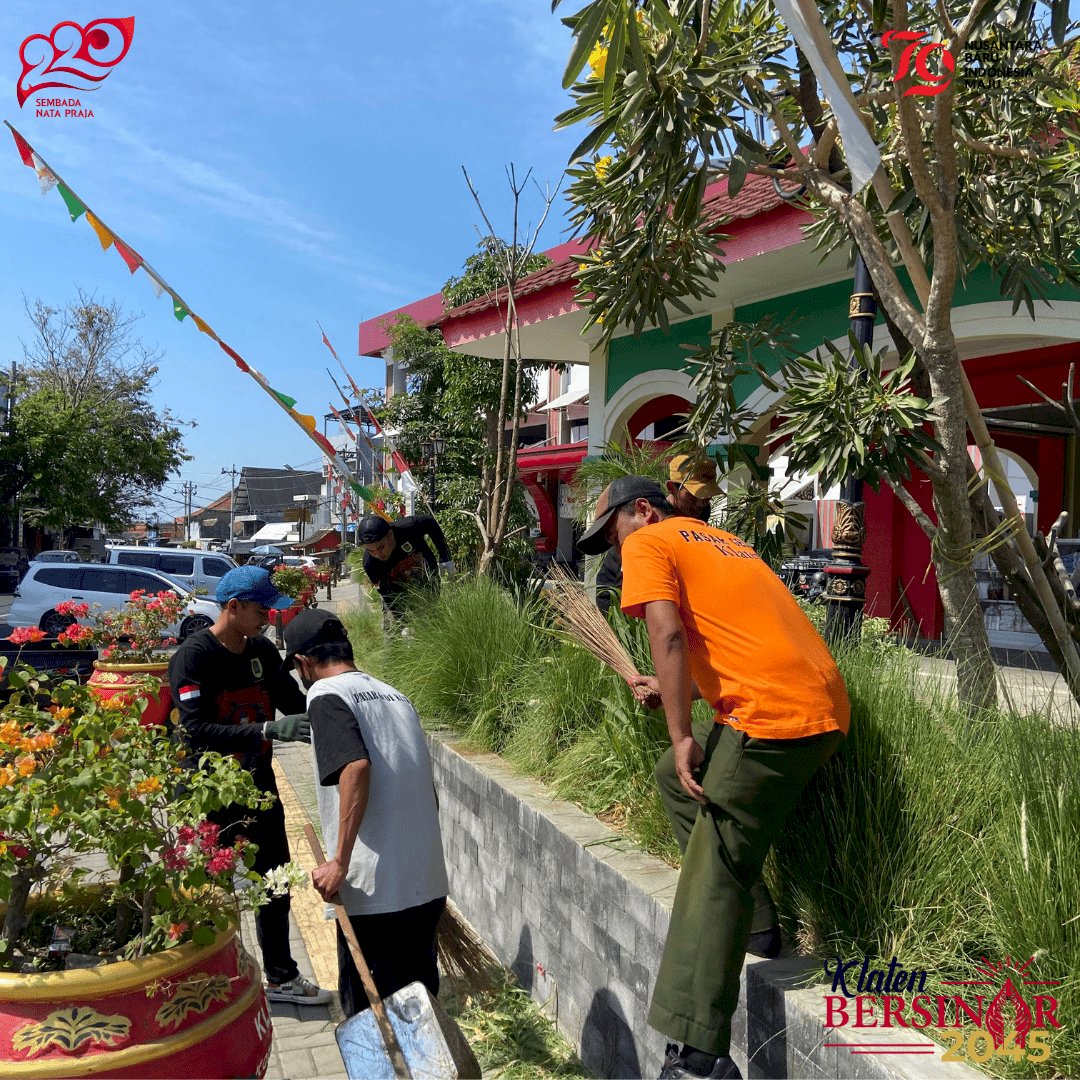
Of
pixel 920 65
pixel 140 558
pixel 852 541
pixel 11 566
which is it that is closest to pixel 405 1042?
pixel 852 541

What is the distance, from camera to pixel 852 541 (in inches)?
184

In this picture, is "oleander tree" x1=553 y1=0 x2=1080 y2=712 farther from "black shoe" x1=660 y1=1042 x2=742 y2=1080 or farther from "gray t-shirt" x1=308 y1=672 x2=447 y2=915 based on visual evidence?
"gray t-shirt" x1=308 y1=672 x2=447 y2=915

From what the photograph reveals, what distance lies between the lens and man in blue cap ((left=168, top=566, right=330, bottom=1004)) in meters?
3.68

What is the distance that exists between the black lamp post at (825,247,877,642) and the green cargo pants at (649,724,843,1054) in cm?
196

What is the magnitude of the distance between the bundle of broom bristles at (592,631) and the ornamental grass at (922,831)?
192 mm

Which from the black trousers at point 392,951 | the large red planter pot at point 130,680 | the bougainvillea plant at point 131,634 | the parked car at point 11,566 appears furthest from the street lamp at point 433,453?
the parked car at point 11,566

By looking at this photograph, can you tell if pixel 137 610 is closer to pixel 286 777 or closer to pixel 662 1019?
pixel 286 777

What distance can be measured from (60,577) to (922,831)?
1879 cm

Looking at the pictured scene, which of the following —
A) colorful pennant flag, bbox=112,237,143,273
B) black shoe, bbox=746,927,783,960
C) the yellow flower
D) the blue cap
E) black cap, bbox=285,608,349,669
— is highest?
colorful pennant flag, bbox=112,237,143,273

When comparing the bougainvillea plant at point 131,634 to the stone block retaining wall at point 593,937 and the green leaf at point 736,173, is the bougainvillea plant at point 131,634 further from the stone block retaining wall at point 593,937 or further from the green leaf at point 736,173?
the green leaf at point 736,173

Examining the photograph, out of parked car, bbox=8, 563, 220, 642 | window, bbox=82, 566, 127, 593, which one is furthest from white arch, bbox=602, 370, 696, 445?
window, bbox=82, 566, 127, 593

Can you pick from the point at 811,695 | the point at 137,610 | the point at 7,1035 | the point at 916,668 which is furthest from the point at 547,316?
the point at 7,1035

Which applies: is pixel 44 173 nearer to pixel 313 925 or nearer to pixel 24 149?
pixel 24 149

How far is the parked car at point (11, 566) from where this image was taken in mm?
33594
